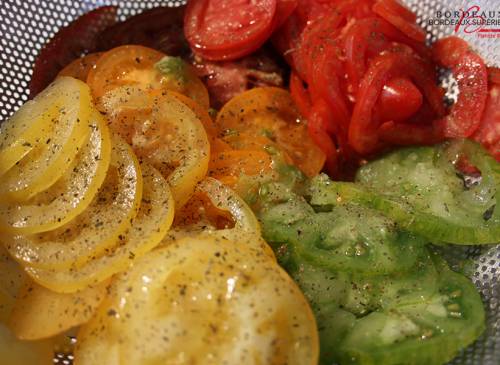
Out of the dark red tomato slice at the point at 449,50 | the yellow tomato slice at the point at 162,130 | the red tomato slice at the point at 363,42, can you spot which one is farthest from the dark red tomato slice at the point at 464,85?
the yellow tomato slice at the point at 162,130

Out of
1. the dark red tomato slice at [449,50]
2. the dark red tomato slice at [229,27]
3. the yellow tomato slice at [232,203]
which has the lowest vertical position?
the yellow tomato slice at [232,203]

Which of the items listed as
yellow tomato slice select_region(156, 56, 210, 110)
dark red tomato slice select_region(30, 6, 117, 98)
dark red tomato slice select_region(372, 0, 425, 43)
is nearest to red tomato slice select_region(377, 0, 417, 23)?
dark red tomato slice select_region(372, 0, 425, 43)

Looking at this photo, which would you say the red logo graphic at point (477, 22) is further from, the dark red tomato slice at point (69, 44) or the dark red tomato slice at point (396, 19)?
the dark red tomato slice at point (69, 44)

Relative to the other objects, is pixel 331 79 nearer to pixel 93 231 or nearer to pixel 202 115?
pixel 202 115

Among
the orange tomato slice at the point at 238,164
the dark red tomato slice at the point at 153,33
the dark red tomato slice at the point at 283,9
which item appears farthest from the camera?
the dark red tomato slice at the point at 153,33

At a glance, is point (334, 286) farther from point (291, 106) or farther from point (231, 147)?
point (291, 106)

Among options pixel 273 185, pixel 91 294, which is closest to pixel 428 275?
pixel 273 185
